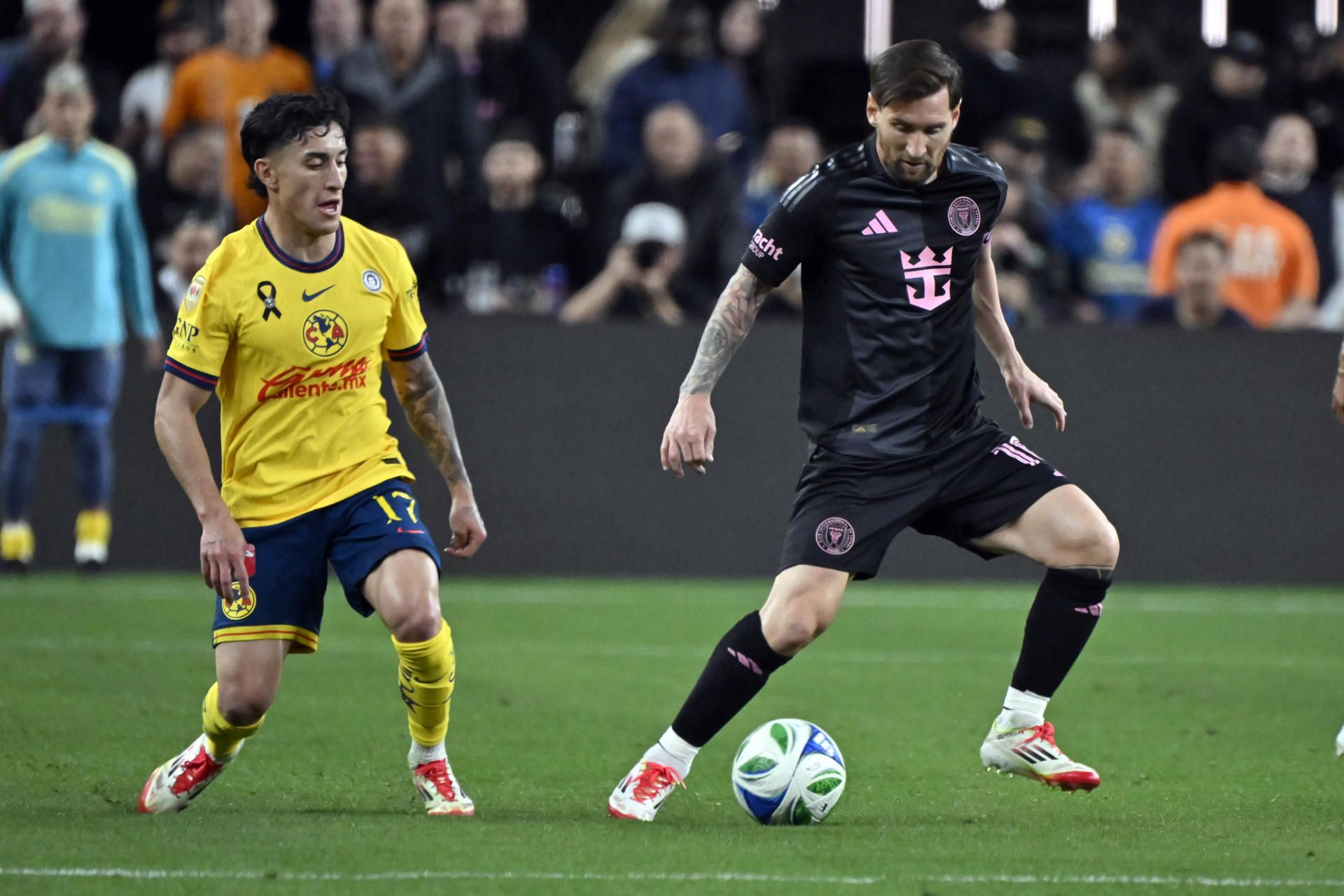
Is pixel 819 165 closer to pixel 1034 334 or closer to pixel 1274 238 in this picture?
pixel 1034 334

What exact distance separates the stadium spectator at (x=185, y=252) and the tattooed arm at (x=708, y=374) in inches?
251

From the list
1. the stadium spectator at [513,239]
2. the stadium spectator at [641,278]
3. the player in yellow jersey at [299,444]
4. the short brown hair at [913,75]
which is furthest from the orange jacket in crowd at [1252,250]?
the player in yellow jersey at [299,444]

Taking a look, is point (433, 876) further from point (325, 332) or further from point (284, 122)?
point (284, 122)

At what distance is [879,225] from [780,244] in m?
0.27

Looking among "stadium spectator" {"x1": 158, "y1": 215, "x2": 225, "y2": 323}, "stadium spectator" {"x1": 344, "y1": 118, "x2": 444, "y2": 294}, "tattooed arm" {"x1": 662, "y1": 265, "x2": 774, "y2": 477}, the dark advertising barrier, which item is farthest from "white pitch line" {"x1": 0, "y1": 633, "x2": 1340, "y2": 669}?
"tattooed arm" {"x1": 662, "y1": 265, "x2": 774, "y2": 477}

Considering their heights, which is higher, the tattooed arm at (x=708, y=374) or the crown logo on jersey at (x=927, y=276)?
the crown logo on jersey at (x=927, y=276)

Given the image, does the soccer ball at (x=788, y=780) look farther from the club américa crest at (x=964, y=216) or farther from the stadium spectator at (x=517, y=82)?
the stadium spectator at (x=517, y=82)

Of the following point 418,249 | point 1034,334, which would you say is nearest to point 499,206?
point 418,249

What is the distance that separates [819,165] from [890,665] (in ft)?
11.5

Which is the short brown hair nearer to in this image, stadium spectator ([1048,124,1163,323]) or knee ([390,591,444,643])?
knee ([390,591,444,643])

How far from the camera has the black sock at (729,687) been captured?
480 cm

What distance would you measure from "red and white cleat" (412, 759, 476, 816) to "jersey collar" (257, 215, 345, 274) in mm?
1287

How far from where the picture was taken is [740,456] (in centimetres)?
1088

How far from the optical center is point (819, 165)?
4965 mm
